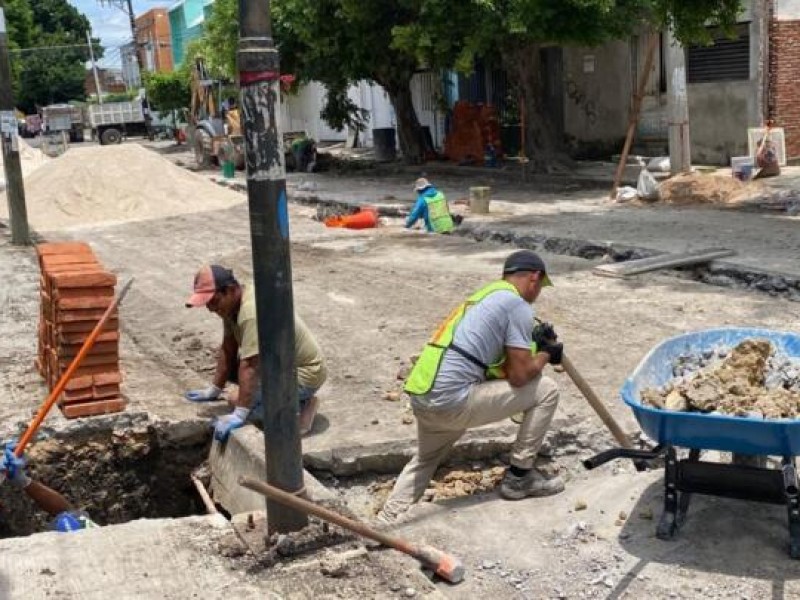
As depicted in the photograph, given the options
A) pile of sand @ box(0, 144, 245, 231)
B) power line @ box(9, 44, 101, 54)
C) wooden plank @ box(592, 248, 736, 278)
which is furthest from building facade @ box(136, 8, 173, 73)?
wooden plank @ box(592, 248, 736, 278)

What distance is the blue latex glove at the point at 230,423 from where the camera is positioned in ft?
17.9

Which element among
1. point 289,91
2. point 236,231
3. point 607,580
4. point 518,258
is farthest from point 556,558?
point 289,91

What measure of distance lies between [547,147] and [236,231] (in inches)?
296

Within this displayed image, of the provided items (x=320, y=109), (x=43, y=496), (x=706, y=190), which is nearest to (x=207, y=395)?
(x=43, y=496)

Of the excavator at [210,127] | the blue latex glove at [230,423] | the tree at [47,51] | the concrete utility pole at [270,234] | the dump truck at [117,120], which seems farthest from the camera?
the tree at [47,51]

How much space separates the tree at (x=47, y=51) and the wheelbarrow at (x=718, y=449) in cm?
6186

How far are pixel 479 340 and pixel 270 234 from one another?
1422 mm

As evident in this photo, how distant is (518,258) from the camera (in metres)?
4.78

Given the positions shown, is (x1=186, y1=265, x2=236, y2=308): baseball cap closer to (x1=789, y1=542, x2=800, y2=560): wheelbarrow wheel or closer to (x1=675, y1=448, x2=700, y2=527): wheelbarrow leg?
(x1=675, y1=448, x2=700, y2=527): wheelbarrow leg

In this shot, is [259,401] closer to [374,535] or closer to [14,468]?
[14,468]

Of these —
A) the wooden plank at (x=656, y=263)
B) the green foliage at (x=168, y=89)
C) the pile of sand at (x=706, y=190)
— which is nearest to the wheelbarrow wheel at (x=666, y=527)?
the wooden plank at (x=656, y=263)

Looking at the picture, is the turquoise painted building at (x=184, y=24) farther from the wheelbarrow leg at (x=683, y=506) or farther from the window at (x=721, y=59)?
the wheelbarrow leg at (x=683, y=506)

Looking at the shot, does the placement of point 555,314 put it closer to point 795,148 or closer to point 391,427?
point 391,427

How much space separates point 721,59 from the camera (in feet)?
61.5
